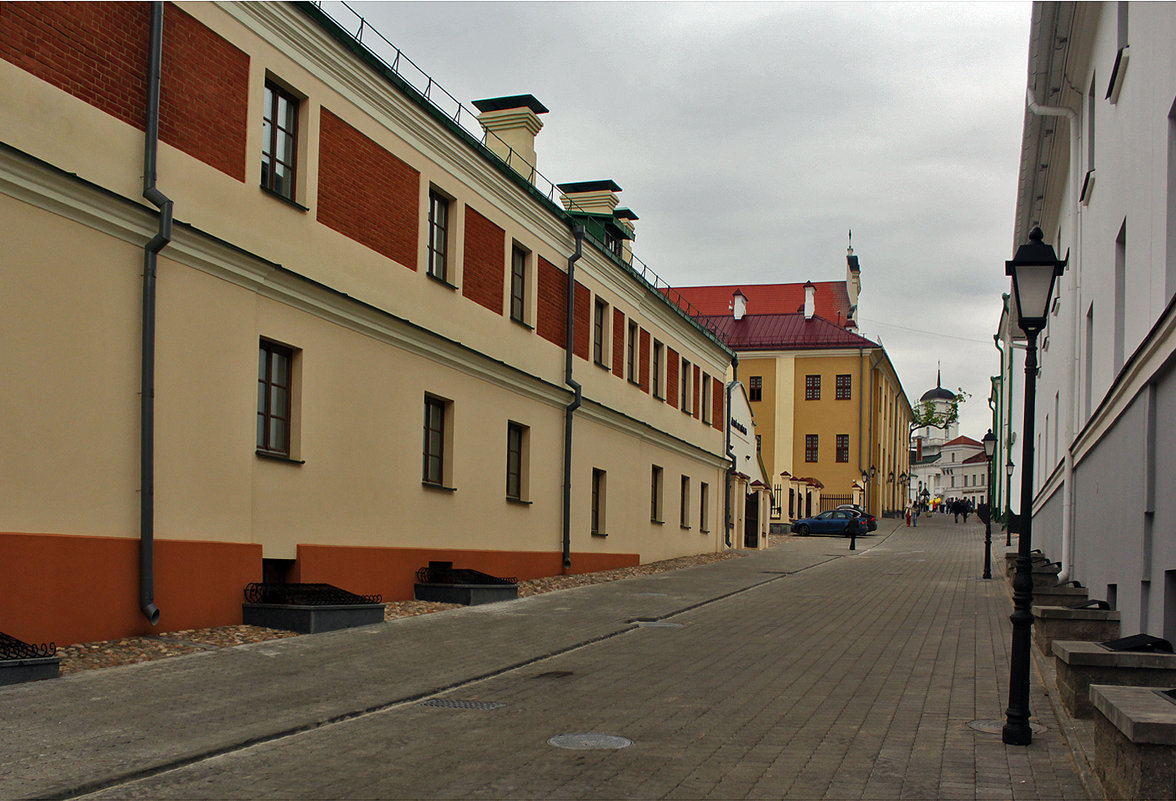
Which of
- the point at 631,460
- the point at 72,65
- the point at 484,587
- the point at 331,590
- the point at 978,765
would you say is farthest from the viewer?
the point at 631,460

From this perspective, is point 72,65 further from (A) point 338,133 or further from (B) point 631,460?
(B) point 631,460

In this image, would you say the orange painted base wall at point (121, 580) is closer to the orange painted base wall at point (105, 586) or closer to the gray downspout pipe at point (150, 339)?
the orange painted base wall at point (105, 586)

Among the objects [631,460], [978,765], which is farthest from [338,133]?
[631,460]

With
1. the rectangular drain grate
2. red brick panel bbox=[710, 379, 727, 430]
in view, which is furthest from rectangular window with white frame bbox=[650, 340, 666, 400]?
the rectangular drain grate

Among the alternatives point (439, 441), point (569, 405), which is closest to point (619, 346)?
point (569, 405)

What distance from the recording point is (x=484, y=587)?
16.5m

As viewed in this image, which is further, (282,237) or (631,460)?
(631,460)

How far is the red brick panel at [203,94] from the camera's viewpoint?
11.6 m

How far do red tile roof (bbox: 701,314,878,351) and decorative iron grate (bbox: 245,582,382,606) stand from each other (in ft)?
162

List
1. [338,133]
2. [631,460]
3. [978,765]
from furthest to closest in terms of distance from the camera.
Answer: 1. [631,460]
2. [338,133]
3. [978,765]

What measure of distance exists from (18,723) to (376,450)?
27.1ft

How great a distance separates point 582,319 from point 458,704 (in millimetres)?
15382

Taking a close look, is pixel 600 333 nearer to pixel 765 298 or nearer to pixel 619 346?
pixel 619 346

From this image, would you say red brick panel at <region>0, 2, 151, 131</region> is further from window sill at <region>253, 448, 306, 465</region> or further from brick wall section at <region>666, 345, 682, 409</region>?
brick wall section at <region>666, 345, 682, 409</region>
